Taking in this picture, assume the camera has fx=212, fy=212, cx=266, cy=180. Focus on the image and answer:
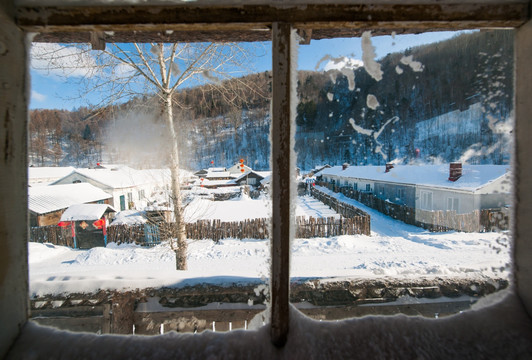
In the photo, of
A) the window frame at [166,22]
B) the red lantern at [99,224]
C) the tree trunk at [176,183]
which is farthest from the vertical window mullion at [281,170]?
the red lantern at [99,224]

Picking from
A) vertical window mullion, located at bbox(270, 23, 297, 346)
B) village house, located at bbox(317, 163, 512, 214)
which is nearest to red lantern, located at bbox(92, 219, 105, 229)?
village house, located at bbox(317, 163, 512, 214)

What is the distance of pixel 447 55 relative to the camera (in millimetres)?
1462

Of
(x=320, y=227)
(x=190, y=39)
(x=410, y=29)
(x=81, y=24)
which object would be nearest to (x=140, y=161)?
(x=190, y=39)

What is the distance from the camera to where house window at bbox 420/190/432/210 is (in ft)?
18.6

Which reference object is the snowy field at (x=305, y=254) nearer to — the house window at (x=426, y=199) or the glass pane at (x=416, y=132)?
the house window at (x=426, y=199)

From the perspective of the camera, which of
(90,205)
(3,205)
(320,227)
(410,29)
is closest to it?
(3,205)

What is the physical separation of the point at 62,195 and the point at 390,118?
23.8ft

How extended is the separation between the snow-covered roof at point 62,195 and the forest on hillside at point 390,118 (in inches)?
119

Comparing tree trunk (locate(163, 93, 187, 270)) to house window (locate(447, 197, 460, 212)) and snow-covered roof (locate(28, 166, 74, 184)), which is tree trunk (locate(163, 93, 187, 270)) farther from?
Result: house window (locate(447, 197, 460, 212))

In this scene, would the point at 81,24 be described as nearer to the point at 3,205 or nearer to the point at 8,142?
the point at 8,142

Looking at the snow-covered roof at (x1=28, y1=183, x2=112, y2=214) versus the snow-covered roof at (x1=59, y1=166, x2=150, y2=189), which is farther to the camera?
the snow-covered roof at (x1=59, y1=166, x2=150, y2=189)

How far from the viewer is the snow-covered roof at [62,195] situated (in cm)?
450

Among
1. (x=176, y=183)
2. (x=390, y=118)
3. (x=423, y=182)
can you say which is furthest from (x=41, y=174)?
(x=423, y=182)

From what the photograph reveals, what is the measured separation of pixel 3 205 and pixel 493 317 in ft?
6.38
